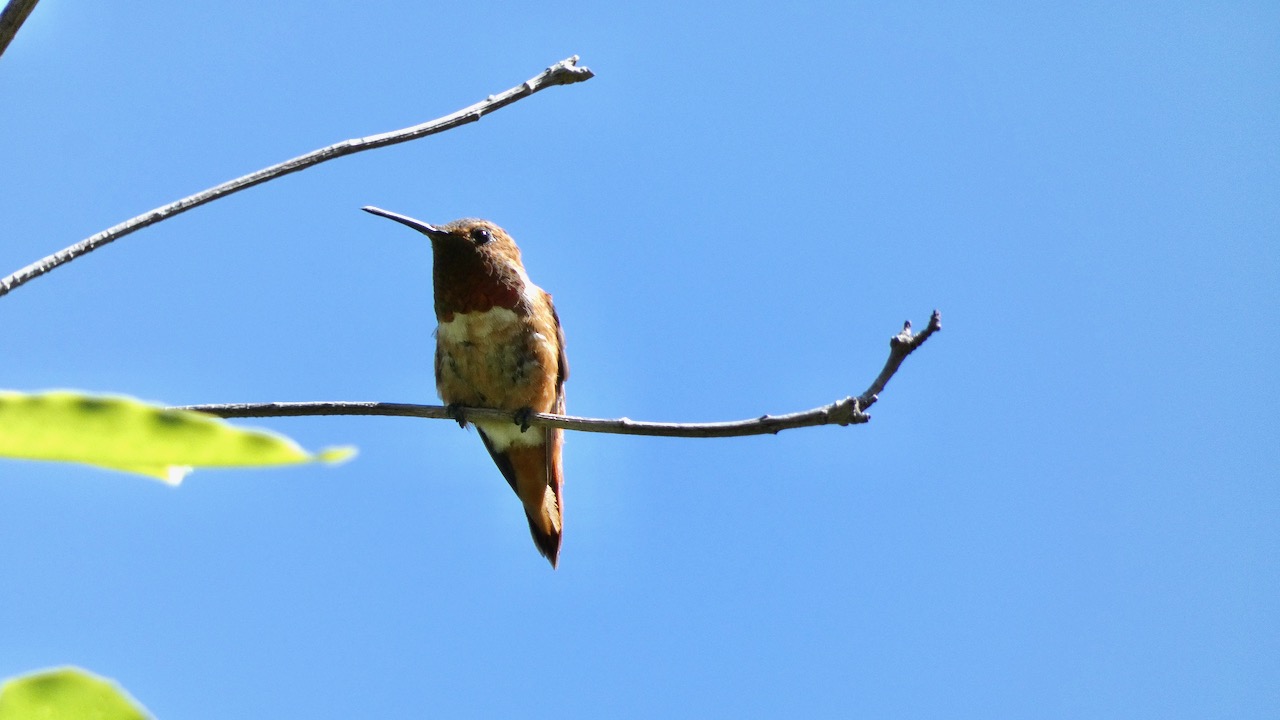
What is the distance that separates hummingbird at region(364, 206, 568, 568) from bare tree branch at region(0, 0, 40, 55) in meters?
5.45

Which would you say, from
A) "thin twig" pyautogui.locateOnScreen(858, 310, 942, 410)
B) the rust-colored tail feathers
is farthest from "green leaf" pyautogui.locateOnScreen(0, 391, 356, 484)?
the rust-colored tail feathers

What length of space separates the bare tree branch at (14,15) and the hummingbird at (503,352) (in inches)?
214

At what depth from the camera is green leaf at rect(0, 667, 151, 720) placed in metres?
0.70

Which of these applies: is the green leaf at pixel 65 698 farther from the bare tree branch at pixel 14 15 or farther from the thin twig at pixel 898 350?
the thin twig at pixel 898 350

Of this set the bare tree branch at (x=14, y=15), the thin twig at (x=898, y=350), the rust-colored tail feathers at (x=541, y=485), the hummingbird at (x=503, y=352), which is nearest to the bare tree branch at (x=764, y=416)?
the thin twig at (x=898, y=350)

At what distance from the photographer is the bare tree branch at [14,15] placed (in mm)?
1682

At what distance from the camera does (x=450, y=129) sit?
296cm

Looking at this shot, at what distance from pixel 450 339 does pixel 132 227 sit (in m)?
5.30

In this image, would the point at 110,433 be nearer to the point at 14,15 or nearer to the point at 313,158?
the point at 14,15

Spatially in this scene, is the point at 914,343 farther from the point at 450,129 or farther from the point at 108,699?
the point at 108,699

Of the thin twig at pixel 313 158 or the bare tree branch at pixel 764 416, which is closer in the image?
→ the thin twig at pixel 313 158

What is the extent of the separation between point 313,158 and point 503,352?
4887mm

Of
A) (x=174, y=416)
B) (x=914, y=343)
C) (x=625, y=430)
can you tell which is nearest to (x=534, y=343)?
(x=625, y=430)

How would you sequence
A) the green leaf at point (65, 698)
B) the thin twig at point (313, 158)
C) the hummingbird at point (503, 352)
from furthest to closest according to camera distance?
the hummingbird at point (503, 352)
the thin twig at point (313, 158)
the green leaf at point (65, 698)
